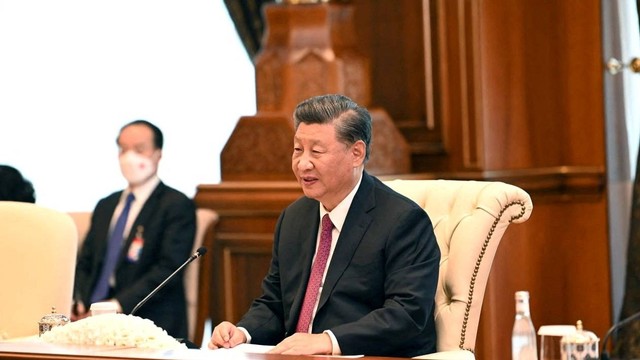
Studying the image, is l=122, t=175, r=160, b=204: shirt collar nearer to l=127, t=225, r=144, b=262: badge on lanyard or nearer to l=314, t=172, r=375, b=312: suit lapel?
l=127, t=225, r=144, b=262: badge on lanyard

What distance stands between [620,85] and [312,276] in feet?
9.85

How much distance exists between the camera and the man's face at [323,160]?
3805mm

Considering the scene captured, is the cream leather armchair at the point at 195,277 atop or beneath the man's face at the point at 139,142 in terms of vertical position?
beneath

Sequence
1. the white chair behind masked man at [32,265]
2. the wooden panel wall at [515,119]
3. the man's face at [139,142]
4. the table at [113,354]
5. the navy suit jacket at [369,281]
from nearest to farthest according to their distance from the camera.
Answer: the table at [113,354] → the navy suit jacket at [369,281] → the white chair behind masked man at [32,265] → the man's face at [139,142] → the wooden panel wall at [515,119]

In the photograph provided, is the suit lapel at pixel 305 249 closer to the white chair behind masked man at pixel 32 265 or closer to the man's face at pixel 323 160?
the man's face at pixel 323 160

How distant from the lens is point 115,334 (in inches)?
130

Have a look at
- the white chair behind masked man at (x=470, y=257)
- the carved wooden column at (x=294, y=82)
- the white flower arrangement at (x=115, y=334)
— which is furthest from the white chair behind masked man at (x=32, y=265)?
the carved wooden column at (x=294, y=82)

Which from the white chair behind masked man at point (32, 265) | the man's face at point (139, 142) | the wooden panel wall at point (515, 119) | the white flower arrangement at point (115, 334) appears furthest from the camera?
the wooden panel wall at point (515, 119)

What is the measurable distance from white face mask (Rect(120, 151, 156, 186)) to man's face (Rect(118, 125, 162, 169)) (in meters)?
0.02

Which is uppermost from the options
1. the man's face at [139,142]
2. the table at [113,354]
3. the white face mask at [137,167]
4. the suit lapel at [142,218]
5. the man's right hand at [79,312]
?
the man's face at [139,142]

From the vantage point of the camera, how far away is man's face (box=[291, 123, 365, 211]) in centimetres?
380

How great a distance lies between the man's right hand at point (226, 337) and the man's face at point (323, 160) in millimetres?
441

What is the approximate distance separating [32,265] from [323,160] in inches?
47.6

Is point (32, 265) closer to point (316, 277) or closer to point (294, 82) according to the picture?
point (316, 277)
